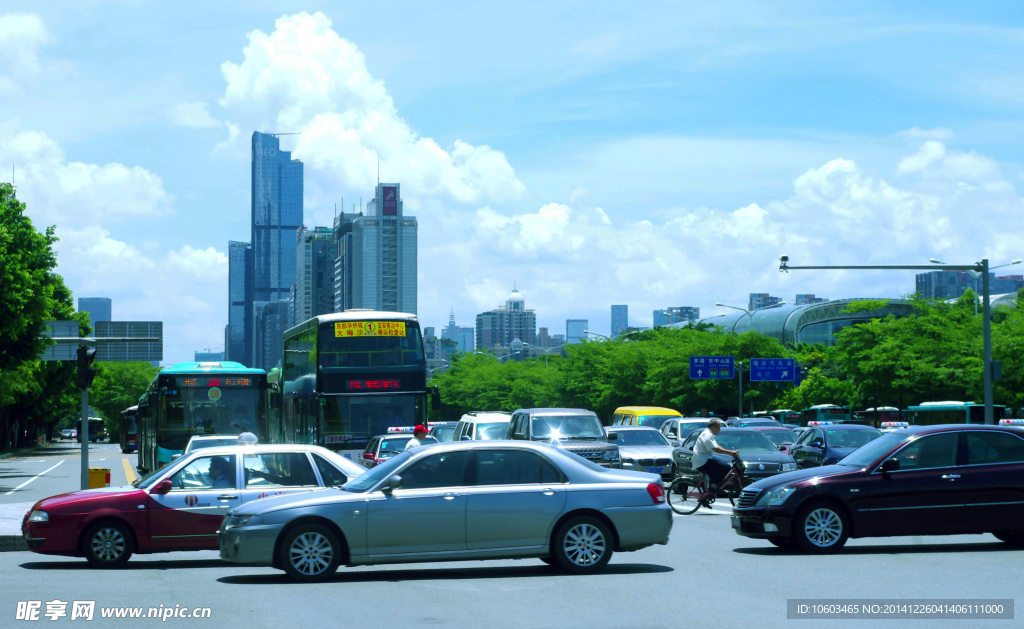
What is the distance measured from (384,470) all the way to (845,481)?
5437mm

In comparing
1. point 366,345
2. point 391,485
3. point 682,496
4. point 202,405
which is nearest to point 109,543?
point 391,485

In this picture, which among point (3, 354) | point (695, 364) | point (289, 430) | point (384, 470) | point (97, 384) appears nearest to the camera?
point (384, 470)

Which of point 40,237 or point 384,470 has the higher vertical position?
point 40,237

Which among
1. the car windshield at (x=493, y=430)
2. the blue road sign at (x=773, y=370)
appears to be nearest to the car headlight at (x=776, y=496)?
the car windshield at (x=493, y=430)

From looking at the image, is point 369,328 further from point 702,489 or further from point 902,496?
point 902,496

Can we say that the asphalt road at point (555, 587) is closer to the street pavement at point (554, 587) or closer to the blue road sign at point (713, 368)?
the street pavement at point (554, 587)

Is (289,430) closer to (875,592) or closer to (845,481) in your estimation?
(845,481)

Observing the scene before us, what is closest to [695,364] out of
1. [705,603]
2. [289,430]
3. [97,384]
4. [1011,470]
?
[289,430]

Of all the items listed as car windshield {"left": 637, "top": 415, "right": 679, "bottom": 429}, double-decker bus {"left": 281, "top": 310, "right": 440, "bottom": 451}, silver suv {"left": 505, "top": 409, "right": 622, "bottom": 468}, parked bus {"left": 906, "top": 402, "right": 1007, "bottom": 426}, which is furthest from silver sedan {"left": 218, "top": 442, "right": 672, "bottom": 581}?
parked bus {"left": 906, "top": 402, "right": 1007, "bottom": 426}

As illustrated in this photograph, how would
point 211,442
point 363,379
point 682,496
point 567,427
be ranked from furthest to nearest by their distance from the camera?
point 363,379, point 567,427, point 211,442, point 682,496

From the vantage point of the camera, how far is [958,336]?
50.8 meters

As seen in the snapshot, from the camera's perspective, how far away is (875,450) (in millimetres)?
14000

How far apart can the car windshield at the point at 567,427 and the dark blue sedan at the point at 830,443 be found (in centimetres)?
480

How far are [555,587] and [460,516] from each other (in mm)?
1288
